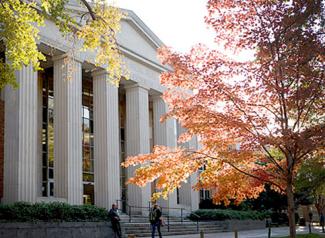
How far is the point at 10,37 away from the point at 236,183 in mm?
7171

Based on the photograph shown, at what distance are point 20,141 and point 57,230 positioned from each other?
15.6 feet

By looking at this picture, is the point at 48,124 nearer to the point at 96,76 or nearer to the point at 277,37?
the point at 96,76

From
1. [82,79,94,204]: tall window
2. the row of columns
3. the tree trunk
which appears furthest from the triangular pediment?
the tree trunk

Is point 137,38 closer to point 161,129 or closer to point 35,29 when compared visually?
point 161,129

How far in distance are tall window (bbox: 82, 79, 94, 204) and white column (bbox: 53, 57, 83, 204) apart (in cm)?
545

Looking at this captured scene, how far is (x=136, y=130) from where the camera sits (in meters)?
30.7

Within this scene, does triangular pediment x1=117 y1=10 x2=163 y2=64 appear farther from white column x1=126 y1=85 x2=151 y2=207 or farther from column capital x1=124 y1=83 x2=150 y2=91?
white column x1=126 y1=85 x2=151 y2=207

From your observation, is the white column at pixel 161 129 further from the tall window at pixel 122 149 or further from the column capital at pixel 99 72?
the column capital at pixel 99 72

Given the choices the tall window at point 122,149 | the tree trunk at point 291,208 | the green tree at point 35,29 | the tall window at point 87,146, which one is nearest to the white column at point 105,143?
the tall window at point 87,146

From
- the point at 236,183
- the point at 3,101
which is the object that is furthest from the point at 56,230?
the point at 236,183

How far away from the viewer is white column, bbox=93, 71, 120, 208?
88.1 ft

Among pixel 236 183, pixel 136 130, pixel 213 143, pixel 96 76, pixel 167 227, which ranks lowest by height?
pixel 167 227

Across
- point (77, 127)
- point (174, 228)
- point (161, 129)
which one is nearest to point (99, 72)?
point (77, 127)

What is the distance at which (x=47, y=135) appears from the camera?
2778cm
